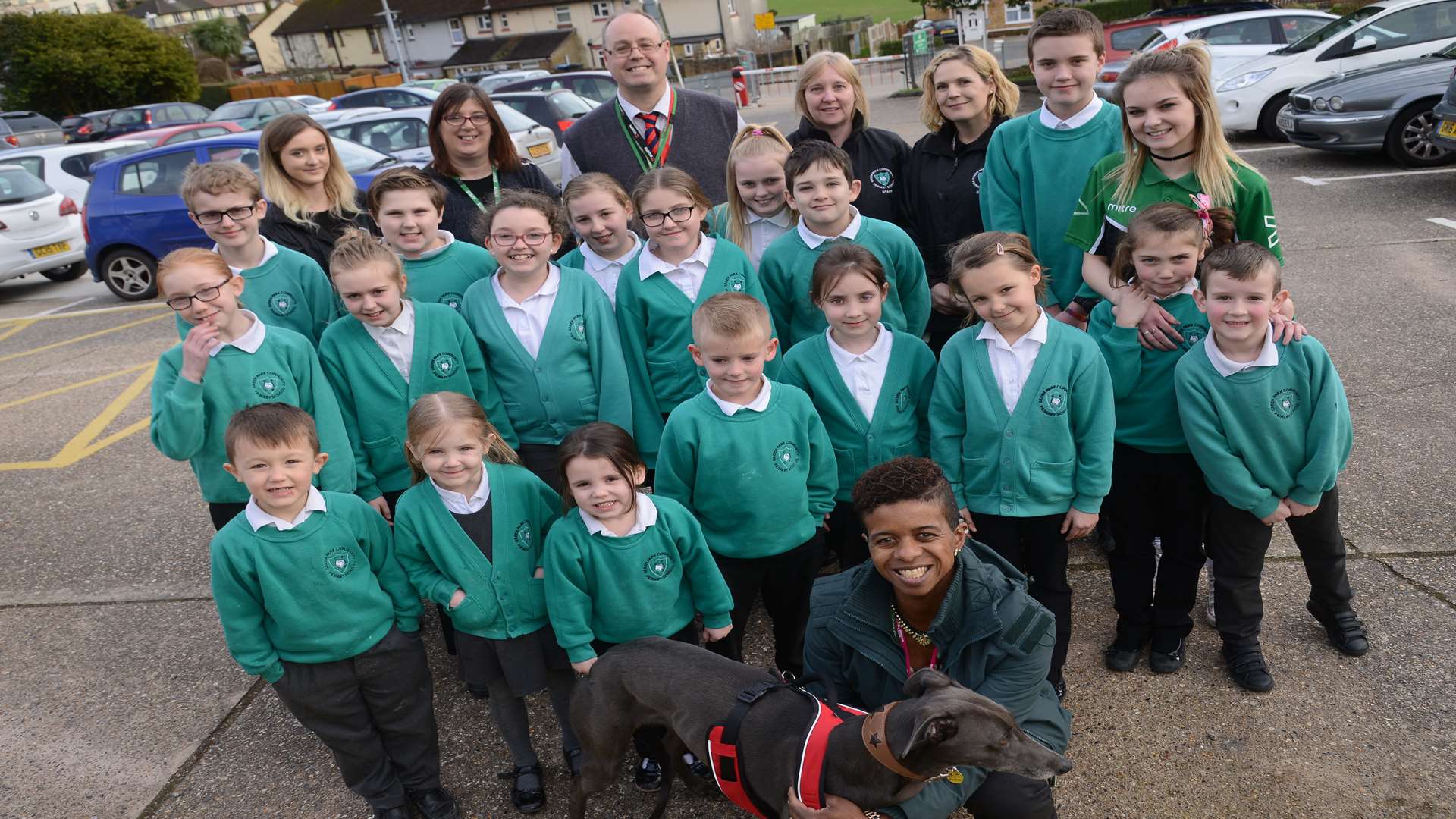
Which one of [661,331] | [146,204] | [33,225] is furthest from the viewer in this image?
[33,225]

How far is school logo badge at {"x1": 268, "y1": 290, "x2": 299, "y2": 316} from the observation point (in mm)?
3621

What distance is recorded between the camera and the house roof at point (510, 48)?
57.2 metres

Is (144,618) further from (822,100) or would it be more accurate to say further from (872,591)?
(822,100)

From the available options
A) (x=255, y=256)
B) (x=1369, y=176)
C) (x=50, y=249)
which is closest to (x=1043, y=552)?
(x=255, y=256)

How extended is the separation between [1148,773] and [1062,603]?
1.84 ft

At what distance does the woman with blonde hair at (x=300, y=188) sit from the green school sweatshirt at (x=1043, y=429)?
8.94 feet

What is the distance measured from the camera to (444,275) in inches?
148

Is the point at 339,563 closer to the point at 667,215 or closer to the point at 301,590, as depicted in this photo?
the point at 301,590

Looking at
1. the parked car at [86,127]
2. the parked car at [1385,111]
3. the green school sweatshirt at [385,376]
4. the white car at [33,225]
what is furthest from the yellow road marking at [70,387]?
the parked car at [86,127]

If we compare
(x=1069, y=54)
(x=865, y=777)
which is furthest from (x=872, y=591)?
(x=1069, y=54)

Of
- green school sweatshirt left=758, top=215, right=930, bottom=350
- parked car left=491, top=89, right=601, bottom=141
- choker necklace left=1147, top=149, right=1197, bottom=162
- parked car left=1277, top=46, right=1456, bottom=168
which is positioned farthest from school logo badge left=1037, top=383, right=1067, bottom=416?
parked car left=491, top=89, right=601, bottom=141

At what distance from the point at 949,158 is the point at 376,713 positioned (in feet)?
10.7

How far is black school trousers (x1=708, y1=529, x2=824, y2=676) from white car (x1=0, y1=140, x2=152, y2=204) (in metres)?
13.3

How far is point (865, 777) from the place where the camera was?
6.97ft
